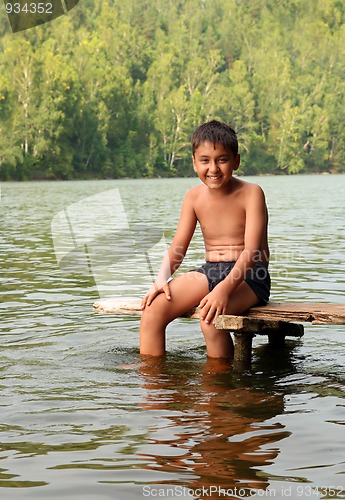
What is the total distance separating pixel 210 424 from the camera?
188 inches

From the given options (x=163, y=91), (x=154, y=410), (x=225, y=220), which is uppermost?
(x=163, y=91)

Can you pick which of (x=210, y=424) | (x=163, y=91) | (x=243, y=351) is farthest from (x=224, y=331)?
(x=163, y=91)

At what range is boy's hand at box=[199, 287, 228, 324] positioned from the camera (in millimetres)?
5719

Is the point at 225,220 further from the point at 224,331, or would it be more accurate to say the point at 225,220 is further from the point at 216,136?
the point at 224,331

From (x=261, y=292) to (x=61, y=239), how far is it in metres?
12.5

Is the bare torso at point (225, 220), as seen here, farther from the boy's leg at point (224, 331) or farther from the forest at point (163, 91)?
the forest at point (163, 91)

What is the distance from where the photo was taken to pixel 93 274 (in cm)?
1186

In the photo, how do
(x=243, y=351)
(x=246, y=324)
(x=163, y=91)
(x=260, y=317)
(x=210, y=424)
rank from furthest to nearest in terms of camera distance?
(x=163, y=91)
(x=243, y=351)
(x=260, y=317)
(x=246, y=324)
(x=210, y=424)

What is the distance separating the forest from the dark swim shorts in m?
61.4

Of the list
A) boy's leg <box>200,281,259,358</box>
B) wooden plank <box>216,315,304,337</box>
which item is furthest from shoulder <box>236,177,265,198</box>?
wooden plank <box>216,315,304,337</box>

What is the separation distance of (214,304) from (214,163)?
0.89m

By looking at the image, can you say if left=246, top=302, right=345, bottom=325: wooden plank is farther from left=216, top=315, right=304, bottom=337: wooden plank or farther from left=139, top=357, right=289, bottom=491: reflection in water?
left=139, top=357, right=289, bottom=491: reflection in water

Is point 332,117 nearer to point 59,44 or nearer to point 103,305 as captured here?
point 59,44

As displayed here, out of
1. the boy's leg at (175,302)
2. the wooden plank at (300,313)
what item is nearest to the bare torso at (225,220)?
the boy's leg at (175,302)
